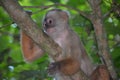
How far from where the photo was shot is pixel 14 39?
8148 mm

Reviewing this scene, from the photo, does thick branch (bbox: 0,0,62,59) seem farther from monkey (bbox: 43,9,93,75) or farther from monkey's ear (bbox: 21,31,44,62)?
monkey (bbox: 43,9,93,75)

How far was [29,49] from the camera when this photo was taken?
680 cm

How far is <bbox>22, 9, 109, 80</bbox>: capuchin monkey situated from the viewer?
20.9 feet

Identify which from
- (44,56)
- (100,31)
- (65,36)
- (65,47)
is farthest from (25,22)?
(44,56)

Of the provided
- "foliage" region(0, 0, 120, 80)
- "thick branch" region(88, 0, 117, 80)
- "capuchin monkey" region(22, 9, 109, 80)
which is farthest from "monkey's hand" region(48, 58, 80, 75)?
"foliage" region(0, 0, 120, 80)

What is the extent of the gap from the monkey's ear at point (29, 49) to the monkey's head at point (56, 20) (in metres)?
0.46

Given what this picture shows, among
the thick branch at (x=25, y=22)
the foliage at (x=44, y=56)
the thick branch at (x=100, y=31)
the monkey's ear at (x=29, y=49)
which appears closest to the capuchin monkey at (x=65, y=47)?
the monkey's ear at (x=29, y=49)

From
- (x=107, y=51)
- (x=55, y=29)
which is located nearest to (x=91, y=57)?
(x=55, y=29)

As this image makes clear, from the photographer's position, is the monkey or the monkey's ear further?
the monkey

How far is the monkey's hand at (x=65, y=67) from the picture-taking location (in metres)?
5.97

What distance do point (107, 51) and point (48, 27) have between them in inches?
55.4

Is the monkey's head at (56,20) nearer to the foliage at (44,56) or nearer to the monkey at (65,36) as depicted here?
the monkey at (65,36)

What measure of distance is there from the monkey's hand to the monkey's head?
0.91 metres

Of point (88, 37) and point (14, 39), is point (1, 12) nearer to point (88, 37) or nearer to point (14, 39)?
point (14, 39)
